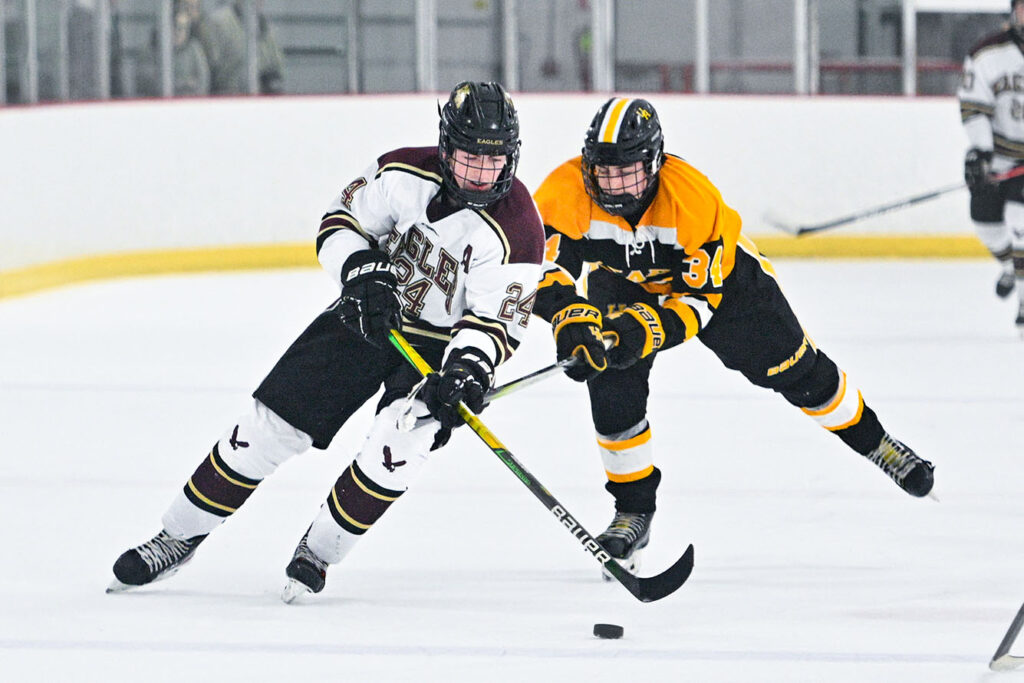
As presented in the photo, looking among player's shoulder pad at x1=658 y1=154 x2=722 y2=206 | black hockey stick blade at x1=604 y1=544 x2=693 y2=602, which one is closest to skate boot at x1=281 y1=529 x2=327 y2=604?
black hockey stick blade at x1=604 y1=544 x2=693 y2=602

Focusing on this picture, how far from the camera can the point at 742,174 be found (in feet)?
26.1

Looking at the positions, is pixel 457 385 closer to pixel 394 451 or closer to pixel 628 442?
pixel 394 451

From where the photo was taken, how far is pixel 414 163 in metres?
2.63

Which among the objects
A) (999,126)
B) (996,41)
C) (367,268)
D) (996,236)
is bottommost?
(996,236)

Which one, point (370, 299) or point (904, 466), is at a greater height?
point (370, 299)

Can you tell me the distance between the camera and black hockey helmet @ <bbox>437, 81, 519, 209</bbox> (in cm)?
250

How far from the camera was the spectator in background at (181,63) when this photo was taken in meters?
7.54

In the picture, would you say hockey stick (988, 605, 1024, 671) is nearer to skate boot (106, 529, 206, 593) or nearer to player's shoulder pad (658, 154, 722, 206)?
player's shoulder pad (658, 154, 722, 206)

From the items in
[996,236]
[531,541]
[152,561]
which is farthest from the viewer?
[996,236]

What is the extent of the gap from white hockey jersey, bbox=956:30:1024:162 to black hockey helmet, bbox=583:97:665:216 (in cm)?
335

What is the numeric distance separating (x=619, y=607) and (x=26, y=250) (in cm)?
462

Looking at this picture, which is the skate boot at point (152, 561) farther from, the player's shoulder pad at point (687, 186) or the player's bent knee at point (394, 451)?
the player's shoulder pad at point (687, 186)

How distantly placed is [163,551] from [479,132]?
3.06ft

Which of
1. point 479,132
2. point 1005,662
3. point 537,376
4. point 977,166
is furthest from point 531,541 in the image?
point 977,166
